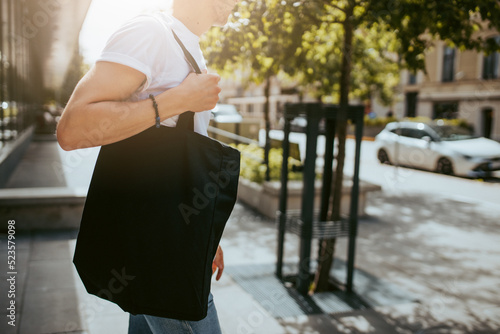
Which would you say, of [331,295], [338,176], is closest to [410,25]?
[338,176]

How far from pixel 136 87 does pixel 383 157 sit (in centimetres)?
1736

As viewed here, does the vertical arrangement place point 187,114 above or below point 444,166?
above

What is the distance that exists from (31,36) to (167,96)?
1583cm

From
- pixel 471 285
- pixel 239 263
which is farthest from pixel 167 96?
pixel 471 285

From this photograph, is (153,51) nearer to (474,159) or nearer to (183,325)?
(183,325)

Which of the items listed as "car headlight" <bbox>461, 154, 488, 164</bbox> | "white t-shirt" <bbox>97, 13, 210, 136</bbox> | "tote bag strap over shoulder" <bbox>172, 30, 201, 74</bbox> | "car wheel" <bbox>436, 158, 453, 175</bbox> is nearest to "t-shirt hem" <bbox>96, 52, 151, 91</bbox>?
"white t-shirt" <bbox>97, 13, 210, 136</bbox>

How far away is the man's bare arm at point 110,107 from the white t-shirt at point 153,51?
0.09ft

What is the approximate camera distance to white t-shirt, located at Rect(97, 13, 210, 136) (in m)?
1.28

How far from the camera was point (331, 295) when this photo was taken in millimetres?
4312

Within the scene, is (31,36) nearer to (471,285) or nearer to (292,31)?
(292,31)

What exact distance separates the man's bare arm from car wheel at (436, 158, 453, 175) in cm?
1475

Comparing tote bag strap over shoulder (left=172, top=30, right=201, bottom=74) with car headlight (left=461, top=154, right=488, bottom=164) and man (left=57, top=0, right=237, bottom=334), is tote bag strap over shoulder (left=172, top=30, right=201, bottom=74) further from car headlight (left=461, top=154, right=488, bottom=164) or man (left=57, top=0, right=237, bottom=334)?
car headlight (left=461, top=154, right=488, bottom=164)

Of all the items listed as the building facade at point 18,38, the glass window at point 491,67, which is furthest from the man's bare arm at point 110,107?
the glass window at point 491,67

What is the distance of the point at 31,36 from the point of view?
15.1 meters
